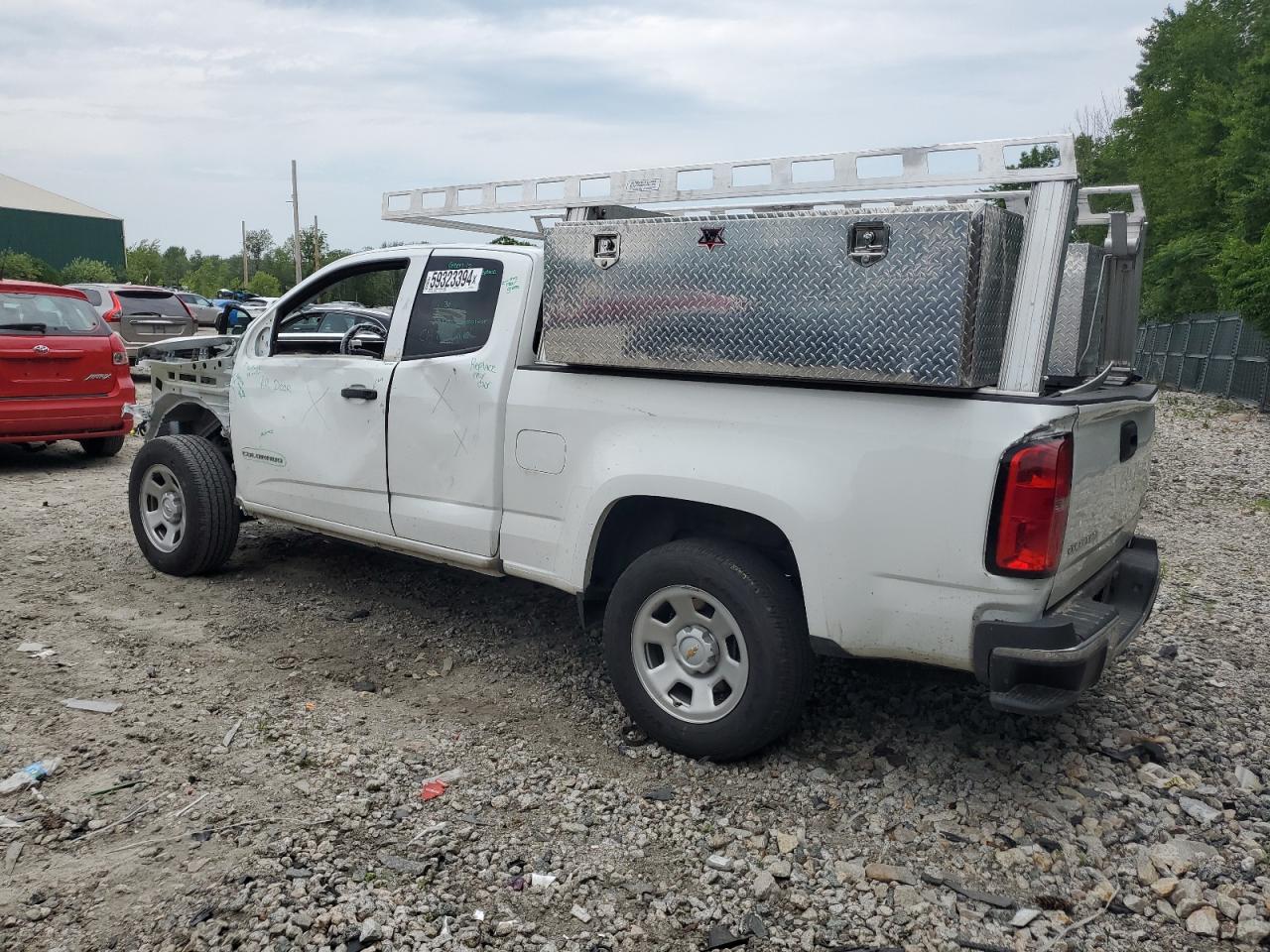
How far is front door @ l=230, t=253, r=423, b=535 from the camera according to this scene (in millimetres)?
4676

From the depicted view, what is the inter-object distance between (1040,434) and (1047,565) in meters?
0.40

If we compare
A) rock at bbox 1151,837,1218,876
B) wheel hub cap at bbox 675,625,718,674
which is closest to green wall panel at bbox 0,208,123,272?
wheel hub cap at bbox 675,625,718,674

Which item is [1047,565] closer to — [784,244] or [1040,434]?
[1040,434]

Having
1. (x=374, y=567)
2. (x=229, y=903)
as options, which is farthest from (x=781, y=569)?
(x=374, y=567)

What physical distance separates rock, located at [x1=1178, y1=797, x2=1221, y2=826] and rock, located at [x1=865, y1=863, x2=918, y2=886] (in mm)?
1096

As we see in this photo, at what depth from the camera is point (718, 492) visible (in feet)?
11.4

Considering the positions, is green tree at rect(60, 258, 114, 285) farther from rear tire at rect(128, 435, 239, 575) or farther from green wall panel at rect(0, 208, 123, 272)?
rear tire at rect(128, 435, 239, 575)

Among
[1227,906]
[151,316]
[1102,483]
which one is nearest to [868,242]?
[1102,483]

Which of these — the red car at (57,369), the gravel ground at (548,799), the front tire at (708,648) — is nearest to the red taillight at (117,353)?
the red car at (57,369)

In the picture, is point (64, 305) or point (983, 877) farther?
point (64, 305)

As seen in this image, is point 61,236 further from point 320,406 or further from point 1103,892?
point 1103,892

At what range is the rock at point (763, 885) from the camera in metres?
2.96

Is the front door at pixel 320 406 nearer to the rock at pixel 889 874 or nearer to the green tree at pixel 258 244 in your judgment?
the rock at pixel 889 874

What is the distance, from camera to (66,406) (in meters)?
8.84
